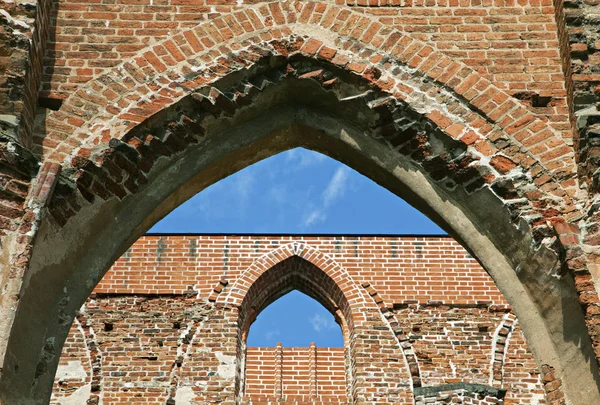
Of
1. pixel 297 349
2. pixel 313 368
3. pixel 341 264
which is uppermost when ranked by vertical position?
pixel 341 264

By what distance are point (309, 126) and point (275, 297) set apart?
731 centimetres

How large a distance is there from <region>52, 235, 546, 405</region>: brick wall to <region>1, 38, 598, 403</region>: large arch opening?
6028 mm

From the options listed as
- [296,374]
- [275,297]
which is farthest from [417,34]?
[296,374]

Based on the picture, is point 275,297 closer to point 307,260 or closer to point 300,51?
point 307,260

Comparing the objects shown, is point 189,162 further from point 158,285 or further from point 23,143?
point 158,285

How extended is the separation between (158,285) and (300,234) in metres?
2.39

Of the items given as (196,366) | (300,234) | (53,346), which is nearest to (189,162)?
(53,346)

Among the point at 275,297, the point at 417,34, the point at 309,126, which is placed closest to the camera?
the point at 417,34

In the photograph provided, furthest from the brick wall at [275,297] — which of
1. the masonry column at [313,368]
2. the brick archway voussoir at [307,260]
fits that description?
the masonry column at [313,368]

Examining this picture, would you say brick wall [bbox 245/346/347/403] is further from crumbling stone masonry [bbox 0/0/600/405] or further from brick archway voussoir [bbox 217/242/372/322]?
crumbling stone masonry [bbox 0/0/600/405]

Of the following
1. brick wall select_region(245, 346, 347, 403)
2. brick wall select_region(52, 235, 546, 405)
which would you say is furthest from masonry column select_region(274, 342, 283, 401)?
brick wall select_region(52, 235, 546, 405)

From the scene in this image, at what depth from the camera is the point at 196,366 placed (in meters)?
11.5

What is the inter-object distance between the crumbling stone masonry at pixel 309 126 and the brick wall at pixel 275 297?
602cm

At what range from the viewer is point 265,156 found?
6309mm
